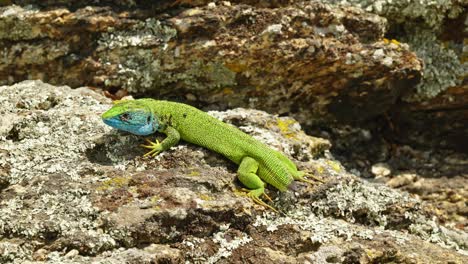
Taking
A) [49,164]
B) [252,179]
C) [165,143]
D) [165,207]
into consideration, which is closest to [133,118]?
[165,143]

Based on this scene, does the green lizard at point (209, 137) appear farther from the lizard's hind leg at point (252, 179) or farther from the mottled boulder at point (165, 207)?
the mottled boulder at point (165, 207)

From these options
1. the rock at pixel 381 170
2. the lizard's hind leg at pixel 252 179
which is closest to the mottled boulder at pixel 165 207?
the lizard's hind leg at pixel 252 179

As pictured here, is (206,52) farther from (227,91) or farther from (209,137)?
(209,137)

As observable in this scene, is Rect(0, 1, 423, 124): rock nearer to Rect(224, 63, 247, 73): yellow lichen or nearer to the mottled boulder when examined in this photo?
Rect(224, 63, 247, 73): yellow lichen

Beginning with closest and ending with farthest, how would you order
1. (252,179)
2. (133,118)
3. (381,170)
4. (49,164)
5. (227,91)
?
1. (49,164)
2. (252,179)
3. (133,118)
4. (227,91)
5. (381,170)

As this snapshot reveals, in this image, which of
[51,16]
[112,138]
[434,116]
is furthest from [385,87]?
[51,16]

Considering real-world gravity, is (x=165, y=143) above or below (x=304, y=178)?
above

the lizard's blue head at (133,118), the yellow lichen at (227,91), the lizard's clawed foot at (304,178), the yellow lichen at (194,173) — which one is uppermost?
the lizard's blue head at (133,118)
